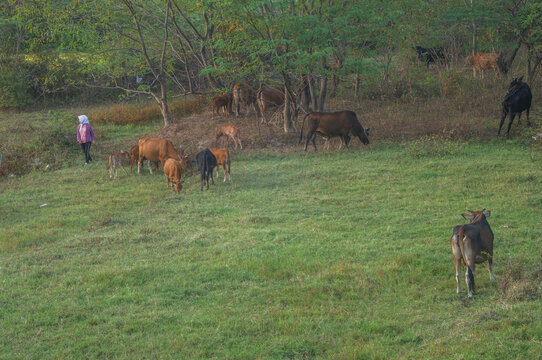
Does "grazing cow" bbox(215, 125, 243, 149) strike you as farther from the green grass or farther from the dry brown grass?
the dry brown grass

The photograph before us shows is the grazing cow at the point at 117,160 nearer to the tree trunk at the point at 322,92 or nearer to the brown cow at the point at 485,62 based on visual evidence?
the tree trunk at the point at 322,92

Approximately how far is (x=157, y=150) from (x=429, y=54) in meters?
14.6

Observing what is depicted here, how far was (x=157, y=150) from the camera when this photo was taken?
15.0 m

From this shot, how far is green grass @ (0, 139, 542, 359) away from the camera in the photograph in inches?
235

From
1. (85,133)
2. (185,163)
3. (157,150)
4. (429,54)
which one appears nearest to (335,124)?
(185,163)

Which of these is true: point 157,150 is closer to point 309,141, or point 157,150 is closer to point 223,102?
point 309,141

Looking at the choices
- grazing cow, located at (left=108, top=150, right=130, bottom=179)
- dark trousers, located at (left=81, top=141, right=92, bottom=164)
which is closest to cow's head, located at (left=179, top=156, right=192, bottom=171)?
grazing cow, located at (left=108, top=150, right=130, bottom=179)

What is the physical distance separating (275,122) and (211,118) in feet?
9.14

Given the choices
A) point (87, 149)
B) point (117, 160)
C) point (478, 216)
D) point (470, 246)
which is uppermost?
point (87, 149)

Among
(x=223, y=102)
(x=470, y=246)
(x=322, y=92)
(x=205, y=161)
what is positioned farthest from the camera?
(x=223, y=102)

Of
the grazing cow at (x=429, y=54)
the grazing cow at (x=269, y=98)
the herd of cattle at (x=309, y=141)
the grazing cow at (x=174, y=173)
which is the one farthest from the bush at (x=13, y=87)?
the grazing cow at (x=429, y=54)

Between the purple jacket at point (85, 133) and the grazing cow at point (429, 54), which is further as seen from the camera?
the grazing cow at point (429, 54)

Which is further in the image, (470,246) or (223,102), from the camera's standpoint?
(223,102)

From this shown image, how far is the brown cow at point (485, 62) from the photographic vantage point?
21228 millimetres
